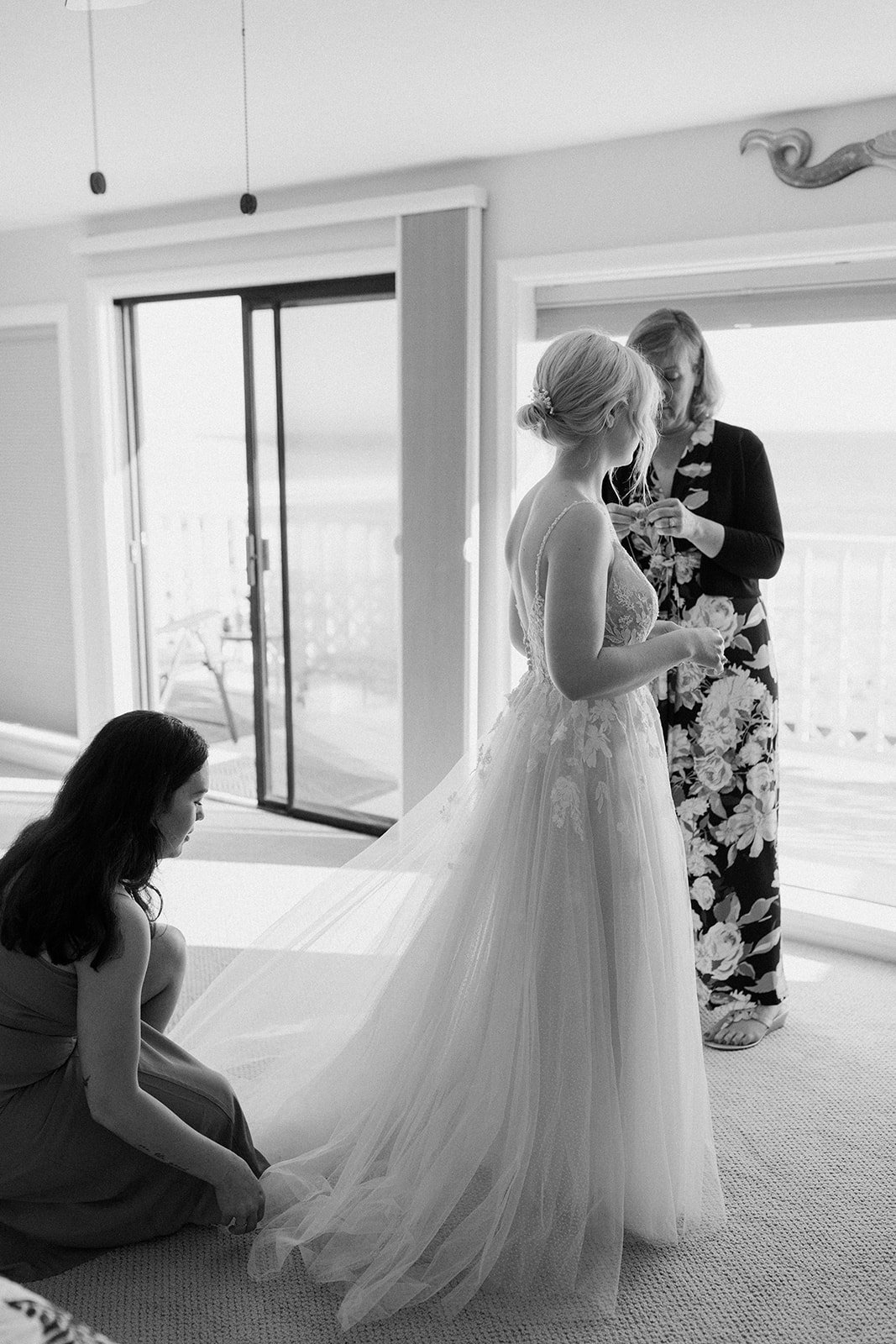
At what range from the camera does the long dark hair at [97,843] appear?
1.77m

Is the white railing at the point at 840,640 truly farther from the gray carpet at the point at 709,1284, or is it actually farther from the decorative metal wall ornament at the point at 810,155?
the gray carpet at the point at 709,1284

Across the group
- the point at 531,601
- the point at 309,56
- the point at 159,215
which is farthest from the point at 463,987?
the point at 159,215

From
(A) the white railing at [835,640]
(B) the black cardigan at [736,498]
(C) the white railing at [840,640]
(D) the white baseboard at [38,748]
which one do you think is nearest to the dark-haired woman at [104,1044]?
(B) the black cardigan at [736,498]

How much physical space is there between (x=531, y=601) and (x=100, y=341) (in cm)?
363

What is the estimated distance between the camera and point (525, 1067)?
2.01 m

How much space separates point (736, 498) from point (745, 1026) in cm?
129

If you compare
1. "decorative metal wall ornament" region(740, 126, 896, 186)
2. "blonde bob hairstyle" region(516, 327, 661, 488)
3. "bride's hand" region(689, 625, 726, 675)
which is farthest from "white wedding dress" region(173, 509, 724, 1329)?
"decorative metal wall ornament" region(740, 126, 896, 186)

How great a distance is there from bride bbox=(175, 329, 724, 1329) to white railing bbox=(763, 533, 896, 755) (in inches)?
139

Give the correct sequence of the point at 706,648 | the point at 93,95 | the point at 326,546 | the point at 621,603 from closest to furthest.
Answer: the point at 621,603 → the point at 706,648 → the point at 93,95 → the point at 326,546

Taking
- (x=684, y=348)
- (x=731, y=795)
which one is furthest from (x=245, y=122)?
(x=731, y=795)

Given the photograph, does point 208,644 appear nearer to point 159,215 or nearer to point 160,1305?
point 159,215

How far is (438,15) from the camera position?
105 inches

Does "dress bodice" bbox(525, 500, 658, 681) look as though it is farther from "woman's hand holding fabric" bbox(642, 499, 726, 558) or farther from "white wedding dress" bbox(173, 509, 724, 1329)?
"woman's hand holding fabric" bbox(642, 499, 726, 558)

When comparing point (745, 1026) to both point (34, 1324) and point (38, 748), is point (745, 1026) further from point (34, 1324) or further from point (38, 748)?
point (38, 748)
